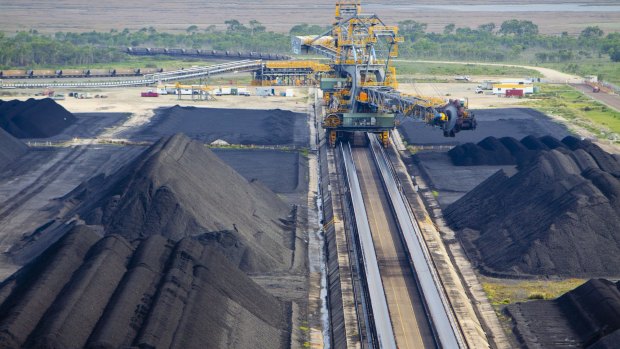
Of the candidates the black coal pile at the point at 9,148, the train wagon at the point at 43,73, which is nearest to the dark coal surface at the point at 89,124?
the black coal pile at the point at 9,148

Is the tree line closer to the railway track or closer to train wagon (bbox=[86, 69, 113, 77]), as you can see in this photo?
train wagon (bbox=[86, 69, 113, 77])

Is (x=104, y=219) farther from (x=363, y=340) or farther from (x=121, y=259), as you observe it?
(x=363, y=340)

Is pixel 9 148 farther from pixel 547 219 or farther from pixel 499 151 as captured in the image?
pixel 547 219

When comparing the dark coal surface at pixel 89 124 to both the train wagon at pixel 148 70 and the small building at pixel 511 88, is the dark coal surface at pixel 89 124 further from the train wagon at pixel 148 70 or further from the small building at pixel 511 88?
the small building at pixel 511 88

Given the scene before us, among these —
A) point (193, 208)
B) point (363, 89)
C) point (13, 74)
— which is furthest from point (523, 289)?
point (13, 74)

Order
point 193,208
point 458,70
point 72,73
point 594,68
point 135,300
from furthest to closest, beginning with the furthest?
point 594,68
point 458,70
point 72,73
point 193,208
point 135,300
